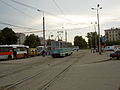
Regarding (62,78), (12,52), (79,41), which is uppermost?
(79,41)

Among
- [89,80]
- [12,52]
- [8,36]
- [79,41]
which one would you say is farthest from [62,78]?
[79,41]

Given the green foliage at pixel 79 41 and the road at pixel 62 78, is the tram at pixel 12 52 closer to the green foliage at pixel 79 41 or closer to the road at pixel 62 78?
the road at pixel 62 78

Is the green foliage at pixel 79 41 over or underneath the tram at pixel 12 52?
over

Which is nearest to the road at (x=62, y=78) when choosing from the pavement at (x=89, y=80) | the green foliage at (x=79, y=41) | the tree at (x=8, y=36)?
the pavement at (x=89, y=80)

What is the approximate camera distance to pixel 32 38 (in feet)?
331

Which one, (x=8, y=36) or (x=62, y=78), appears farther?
(x=8, y=36)

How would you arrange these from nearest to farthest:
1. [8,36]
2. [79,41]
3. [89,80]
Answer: [89,80]
[8,36]
[79,41]

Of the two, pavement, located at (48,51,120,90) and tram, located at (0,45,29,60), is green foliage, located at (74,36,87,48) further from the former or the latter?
pavement, located at (48,51,120,90)

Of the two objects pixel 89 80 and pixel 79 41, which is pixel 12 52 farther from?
pixel 79 41

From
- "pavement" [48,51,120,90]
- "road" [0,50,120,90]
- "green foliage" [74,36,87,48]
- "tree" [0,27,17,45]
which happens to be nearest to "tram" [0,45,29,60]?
"road" [0,50,120,90]

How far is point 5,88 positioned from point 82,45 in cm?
14068

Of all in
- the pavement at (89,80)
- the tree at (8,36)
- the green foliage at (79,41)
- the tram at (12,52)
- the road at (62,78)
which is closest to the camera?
the pavement at (89,80)

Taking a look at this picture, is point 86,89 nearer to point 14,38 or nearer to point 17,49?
point 17,49

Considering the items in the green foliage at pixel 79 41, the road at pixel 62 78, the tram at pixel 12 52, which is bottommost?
the road at pixel 62 78
